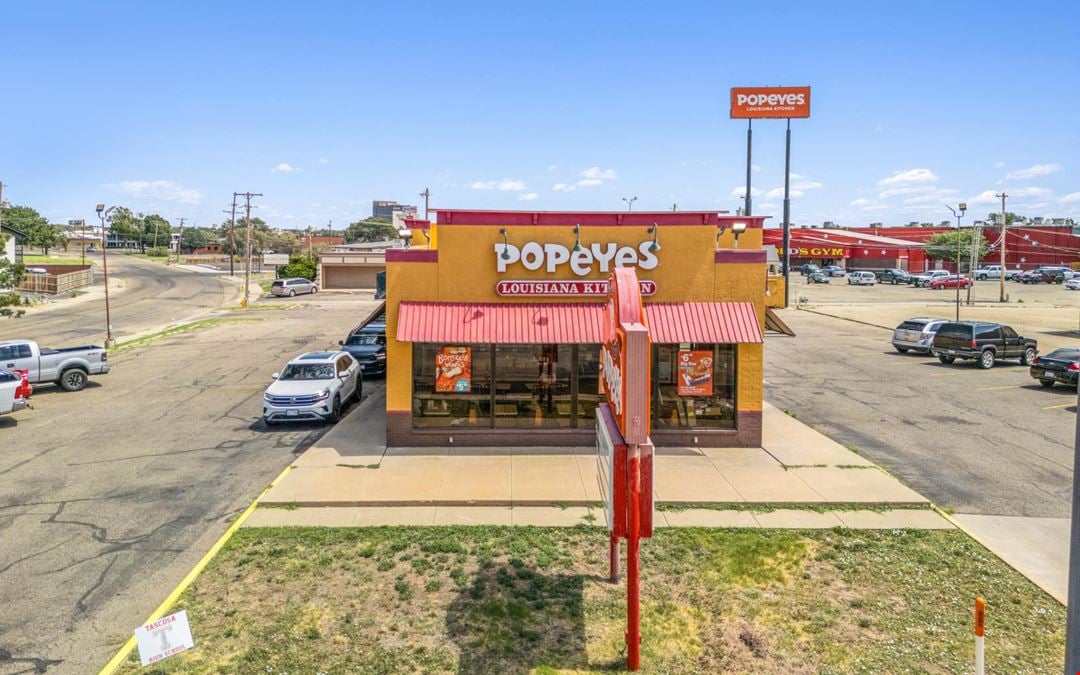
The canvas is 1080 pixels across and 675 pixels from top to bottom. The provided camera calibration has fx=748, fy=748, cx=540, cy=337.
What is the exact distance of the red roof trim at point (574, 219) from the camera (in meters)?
17.3

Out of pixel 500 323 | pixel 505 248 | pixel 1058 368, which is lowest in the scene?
pixel 1058 368

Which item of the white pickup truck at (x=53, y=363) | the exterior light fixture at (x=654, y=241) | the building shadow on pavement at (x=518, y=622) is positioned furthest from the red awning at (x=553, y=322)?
the white pickup truck at (x=53, y=363)

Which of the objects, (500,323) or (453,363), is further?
(453,363)

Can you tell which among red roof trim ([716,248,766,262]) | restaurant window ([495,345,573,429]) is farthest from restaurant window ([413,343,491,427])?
red roof trim ([716,248,766,262])

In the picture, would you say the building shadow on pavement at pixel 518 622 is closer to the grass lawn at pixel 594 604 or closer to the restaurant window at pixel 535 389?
the grass lawn at pixel 594 604

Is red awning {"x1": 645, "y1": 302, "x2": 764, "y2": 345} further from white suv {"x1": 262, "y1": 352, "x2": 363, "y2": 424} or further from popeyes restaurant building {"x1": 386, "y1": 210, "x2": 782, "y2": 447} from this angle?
white suv {"x1": 262, "y1": 352, "x2": 363, "y2": 424}

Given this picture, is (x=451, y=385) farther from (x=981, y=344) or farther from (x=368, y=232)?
(x=368, y=232)

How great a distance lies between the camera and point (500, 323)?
17.2 meters

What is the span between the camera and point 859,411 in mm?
22328

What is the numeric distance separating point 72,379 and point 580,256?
18.8 m

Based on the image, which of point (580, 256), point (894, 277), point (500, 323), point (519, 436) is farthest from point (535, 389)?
point (894, 277)

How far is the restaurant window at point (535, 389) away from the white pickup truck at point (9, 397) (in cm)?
1320

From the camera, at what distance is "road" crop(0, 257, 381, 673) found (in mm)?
9586

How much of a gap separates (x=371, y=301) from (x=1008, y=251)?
85.2m
